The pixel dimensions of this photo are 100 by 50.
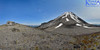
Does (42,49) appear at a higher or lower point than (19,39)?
lower

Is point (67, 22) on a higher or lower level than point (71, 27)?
higher

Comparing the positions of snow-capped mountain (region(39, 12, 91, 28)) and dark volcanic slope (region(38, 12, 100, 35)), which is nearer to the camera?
dark volcanic slope (region(38, 12, 100, 35))

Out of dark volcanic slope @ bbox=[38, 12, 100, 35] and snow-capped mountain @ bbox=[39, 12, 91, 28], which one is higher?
snow-capped mountain @ bbox=[39, 12, 91, 28]

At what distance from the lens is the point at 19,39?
2341 cm

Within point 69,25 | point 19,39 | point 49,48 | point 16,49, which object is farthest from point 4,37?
point 69,25

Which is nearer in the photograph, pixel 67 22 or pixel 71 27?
pixel 71 27

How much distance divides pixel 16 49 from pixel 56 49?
673 centimetres

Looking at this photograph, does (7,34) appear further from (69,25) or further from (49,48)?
(69,25)

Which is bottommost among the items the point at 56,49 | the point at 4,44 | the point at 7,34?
the point at 56,49

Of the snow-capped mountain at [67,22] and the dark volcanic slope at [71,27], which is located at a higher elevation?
the snow-capped mountain at [67,22]

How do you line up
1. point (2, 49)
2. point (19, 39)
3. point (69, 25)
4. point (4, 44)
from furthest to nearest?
point (69, 25), point (19, 39), point (4, 44), point (2, 49)

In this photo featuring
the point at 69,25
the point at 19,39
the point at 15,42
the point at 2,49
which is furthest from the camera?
the point at 69,25

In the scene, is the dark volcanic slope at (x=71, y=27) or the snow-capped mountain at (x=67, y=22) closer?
the dark volcanic slope at (x=71, y=27)

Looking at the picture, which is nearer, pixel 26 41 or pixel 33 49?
pixel 33 49
